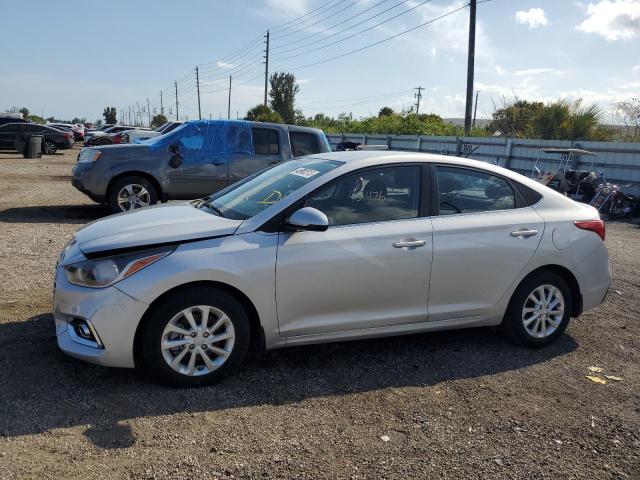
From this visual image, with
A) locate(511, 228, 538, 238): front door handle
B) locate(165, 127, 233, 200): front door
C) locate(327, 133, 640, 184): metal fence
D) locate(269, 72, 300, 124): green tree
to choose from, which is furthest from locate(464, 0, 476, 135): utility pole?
locate(269, 72, 300, 124): green tree

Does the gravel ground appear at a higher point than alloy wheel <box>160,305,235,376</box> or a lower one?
lower

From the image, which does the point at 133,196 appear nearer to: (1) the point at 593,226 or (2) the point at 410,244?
(2) the point at 410,244

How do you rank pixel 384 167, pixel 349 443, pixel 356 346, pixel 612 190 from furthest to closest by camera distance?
1. pixel 612 190
2. pixel 356 346
3. pixel 384 167
4. pixel 349 443

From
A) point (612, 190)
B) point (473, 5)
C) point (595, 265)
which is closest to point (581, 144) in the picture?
point (612, 190)

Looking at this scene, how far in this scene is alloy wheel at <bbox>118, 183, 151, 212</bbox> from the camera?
9680 millimetres

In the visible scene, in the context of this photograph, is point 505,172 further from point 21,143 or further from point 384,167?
point 21,143

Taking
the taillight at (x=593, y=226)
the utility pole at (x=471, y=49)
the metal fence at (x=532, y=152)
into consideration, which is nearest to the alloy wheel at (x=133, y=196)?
the taillight at (x=593, y=226)

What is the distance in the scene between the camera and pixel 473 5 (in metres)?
23.7

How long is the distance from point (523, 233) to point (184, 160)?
6.83 m

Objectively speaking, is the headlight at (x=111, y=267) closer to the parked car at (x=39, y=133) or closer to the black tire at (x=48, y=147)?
the parked car at (x=39, y=133)

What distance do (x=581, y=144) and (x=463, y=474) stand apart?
15.1m

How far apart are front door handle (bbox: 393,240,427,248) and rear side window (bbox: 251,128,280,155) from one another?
660cm

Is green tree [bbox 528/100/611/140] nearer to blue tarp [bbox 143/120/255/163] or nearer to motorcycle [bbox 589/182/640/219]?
motorcycle [bbox 589/182/640/219]

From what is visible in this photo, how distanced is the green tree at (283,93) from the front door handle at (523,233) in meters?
60.1
